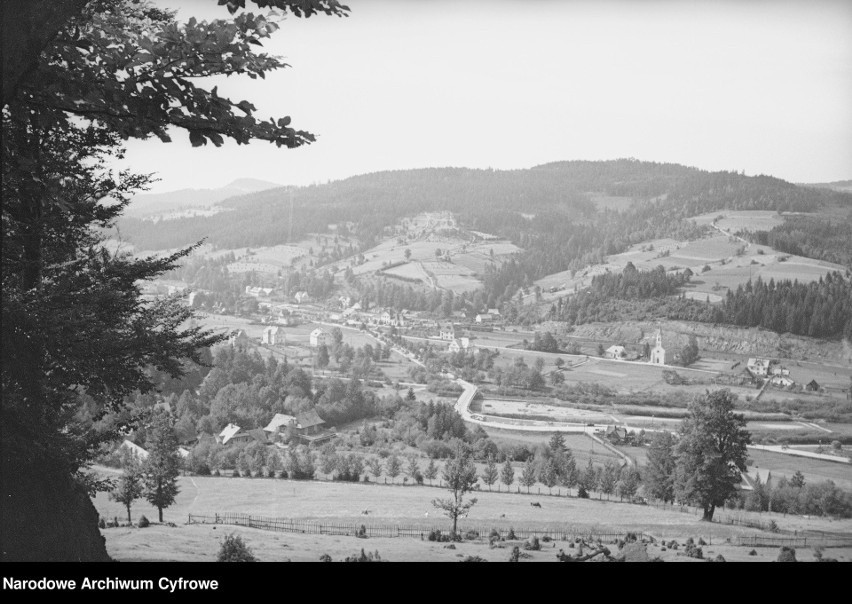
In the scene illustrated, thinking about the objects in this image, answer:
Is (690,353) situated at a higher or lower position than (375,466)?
higher

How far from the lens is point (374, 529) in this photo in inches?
233

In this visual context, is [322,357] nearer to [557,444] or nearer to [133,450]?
[133,450]

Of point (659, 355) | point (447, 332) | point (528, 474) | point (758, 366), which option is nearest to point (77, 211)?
point (528, 474)

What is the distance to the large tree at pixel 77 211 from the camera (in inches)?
82.7

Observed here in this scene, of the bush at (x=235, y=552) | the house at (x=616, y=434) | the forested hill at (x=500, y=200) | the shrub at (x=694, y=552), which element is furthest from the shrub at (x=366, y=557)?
the forested hill at (x=500, y=200)

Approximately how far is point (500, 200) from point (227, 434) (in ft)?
17.9

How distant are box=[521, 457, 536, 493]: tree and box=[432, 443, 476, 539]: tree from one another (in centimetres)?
60

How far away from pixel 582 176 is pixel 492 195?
1.44 meters

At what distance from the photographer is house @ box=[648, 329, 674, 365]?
757cm

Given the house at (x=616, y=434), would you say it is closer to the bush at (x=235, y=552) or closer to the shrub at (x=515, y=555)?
the shrub at (x=515, y=555)

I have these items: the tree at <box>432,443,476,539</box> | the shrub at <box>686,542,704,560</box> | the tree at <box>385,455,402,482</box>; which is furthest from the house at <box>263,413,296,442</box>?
the shrub at <box>686,542,704,560</box>

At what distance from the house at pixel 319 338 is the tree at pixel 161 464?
88.6 inches

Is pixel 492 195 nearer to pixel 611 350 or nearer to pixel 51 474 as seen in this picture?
pixel 611 350

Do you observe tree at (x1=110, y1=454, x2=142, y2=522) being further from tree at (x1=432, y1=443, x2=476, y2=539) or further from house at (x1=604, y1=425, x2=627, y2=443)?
house at (x1=604, y1=425, x2=627, y2=443)
